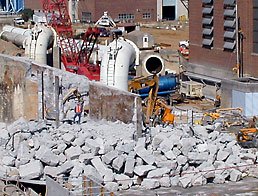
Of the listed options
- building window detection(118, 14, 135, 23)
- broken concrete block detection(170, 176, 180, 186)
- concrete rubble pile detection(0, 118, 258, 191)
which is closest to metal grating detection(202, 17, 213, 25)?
concrete rubble pile detection(0, 118, 258, 191)

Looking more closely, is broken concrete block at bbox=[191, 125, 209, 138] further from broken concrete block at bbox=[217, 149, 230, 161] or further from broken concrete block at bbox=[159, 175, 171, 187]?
broken concrete block at bbox=[159, 175, 171, 187]

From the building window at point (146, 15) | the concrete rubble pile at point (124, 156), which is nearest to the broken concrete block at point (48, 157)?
the concrete rubble pile at point (124, 156)

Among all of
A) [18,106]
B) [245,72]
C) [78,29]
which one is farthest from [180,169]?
[78,29]

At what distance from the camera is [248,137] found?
26.5 metres

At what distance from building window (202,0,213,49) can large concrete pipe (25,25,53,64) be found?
9.31 meters

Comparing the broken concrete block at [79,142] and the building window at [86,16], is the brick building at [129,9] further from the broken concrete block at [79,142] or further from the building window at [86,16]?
the broken concrete block at [79,142]

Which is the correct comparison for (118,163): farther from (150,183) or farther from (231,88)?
(231,88)

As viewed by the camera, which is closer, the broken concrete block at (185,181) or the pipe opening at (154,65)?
the broken concrete block at (185,181)

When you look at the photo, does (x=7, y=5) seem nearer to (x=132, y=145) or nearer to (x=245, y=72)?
(x=245, y=72)

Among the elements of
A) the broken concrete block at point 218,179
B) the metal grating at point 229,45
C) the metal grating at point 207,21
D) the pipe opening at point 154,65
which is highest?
the metal grating at point 207,21

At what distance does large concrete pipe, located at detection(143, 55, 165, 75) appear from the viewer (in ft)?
134

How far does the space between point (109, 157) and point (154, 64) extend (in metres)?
19.1

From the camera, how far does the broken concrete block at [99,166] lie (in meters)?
22.5

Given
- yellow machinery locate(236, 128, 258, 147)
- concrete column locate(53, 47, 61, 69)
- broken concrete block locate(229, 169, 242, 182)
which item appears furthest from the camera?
concrete column locate(53, 47, 61, 69)
